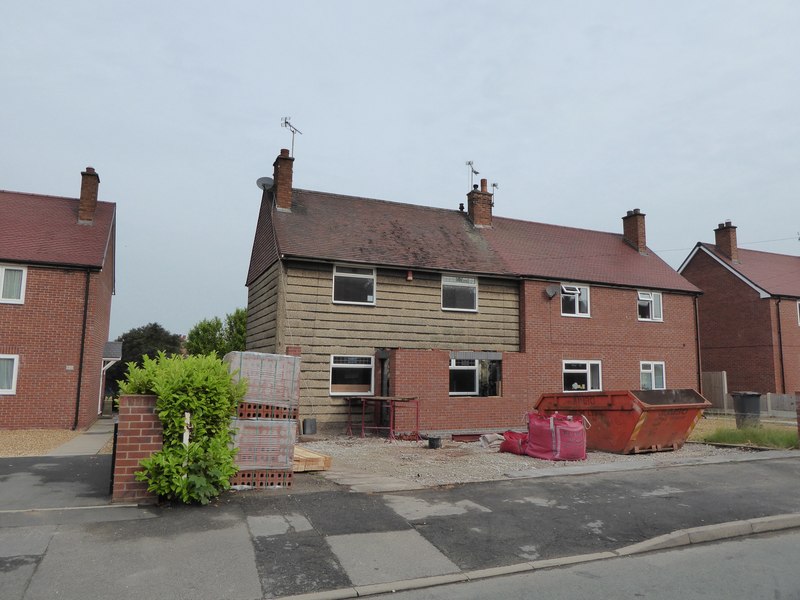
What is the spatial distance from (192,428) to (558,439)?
7.14m

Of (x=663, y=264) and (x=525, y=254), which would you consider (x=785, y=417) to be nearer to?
(x=663, y=264)

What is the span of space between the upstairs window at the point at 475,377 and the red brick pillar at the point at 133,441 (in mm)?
10994

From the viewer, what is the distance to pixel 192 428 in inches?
274

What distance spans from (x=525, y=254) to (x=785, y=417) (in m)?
12.9

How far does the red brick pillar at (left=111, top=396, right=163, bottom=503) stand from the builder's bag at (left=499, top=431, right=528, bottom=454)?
7.39m

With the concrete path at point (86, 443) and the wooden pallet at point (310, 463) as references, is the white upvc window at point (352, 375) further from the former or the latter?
the wooden pallet at point (310, 463)

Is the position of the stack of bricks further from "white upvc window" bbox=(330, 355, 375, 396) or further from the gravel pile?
"white upvc window" bbox=(330, 355, 375, 396)

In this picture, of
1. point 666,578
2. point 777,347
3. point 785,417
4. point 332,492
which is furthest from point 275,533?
point 777,347

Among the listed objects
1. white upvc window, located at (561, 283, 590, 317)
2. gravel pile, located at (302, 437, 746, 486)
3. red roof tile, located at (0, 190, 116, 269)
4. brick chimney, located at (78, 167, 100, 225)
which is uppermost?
brick chimney, located at (78, 167, 100, 225)

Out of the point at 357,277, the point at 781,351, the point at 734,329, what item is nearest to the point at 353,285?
the point at 357,277

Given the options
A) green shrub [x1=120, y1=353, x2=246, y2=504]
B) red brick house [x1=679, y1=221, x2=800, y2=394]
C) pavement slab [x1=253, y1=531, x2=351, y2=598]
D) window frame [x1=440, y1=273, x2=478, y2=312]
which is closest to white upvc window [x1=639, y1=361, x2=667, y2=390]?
window frame [x1=440, y1=273, x2=478, y2=312]

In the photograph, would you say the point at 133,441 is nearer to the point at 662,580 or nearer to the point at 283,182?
the point at 662,580

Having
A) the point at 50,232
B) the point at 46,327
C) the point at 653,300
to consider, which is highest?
the point at 50,232

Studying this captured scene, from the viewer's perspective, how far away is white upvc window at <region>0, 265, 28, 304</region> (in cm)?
1647
